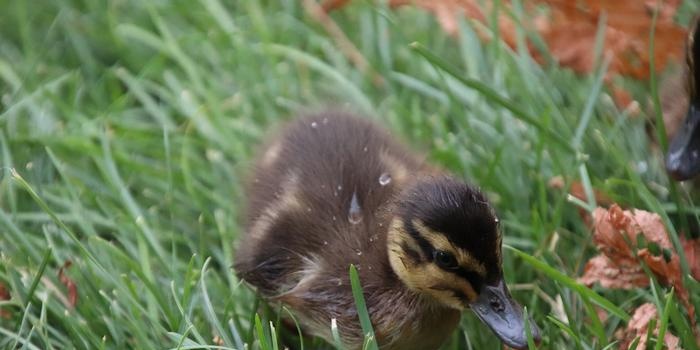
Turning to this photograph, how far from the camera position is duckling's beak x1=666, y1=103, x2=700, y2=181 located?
8.20 ft

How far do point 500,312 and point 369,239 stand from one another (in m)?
0.32

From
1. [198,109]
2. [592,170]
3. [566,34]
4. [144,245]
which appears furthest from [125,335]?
[566,34]

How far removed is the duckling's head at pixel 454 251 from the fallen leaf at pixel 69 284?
78 centimetres

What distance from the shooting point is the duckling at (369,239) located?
2131mm

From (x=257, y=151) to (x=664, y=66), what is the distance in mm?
1137

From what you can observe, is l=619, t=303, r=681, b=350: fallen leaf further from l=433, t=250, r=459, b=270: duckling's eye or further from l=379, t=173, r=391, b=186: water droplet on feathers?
l=379, t=173, r=391, b=186: water droplet on feathers

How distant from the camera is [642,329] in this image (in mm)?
2312

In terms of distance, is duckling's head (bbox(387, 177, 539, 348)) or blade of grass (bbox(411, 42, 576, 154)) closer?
duckling's head (bbox(387, 177, 539, 348))

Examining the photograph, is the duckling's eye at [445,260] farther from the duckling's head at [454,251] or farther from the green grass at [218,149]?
the green grass at [218,149]

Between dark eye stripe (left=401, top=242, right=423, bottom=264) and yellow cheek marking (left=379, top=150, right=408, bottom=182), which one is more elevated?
dark eye stripe (left=401, top=242, right=423, bottom=264)

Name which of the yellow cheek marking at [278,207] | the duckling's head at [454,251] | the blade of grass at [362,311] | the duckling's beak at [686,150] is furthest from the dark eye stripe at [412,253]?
the duckling's beak at [686,150]

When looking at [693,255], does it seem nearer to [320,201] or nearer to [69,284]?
[320,201]

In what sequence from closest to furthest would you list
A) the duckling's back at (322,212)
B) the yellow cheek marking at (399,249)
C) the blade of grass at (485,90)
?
the yellow cheek marking at (399,249) < the duckling's back at (322,212) < the blade of grass at (485,90)

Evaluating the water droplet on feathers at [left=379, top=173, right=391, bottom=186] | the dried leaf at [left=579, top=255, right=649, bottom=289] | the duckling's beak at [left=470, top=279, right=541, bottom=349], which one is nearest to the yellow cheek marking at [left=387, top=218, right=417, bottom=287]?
the duckling's beak at [left=470, top=279, right=541, bottom=349]
